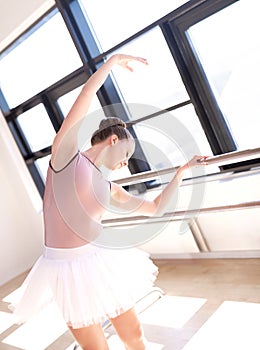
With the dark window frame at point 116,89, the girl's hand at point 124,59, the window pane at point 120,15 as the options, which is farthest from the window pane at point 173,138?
the girl's hand at point 124,59

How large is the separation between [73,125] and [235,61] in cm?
179

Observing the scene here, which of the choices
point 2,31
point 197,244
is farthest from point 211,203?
point 2,31

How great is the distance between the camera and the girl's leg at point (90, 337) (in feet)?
4.38

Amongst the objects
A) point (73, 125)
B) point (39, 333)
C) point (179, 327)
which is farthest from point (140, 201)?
point (39, 333)

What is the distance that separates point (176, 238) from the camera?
125 inches

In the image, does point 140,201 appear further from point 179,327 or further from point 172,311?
point 172,311

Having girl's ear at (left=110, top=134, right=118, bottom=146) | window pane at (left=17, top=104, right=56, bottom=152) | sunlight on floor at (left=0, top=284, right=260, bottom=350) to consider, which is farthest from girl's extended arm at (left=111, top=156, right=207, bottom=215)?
window pane at (left=17, top=104, right=56, bottom=152)

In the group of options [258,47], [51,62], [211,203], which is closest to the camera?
[258,47]

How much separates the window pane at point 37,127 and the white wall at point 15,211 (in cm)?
23

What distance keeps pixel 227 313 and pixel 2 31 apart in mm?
3501

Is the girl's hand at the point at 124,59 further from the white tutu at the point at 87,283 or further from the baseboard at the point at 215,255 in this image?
the baseboard at the point at 215,255

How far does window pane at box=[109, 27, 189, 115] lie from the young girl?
160cm

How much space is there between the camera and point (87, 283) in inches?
53.4

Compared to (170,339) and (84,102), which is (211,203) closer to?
(170,339)
